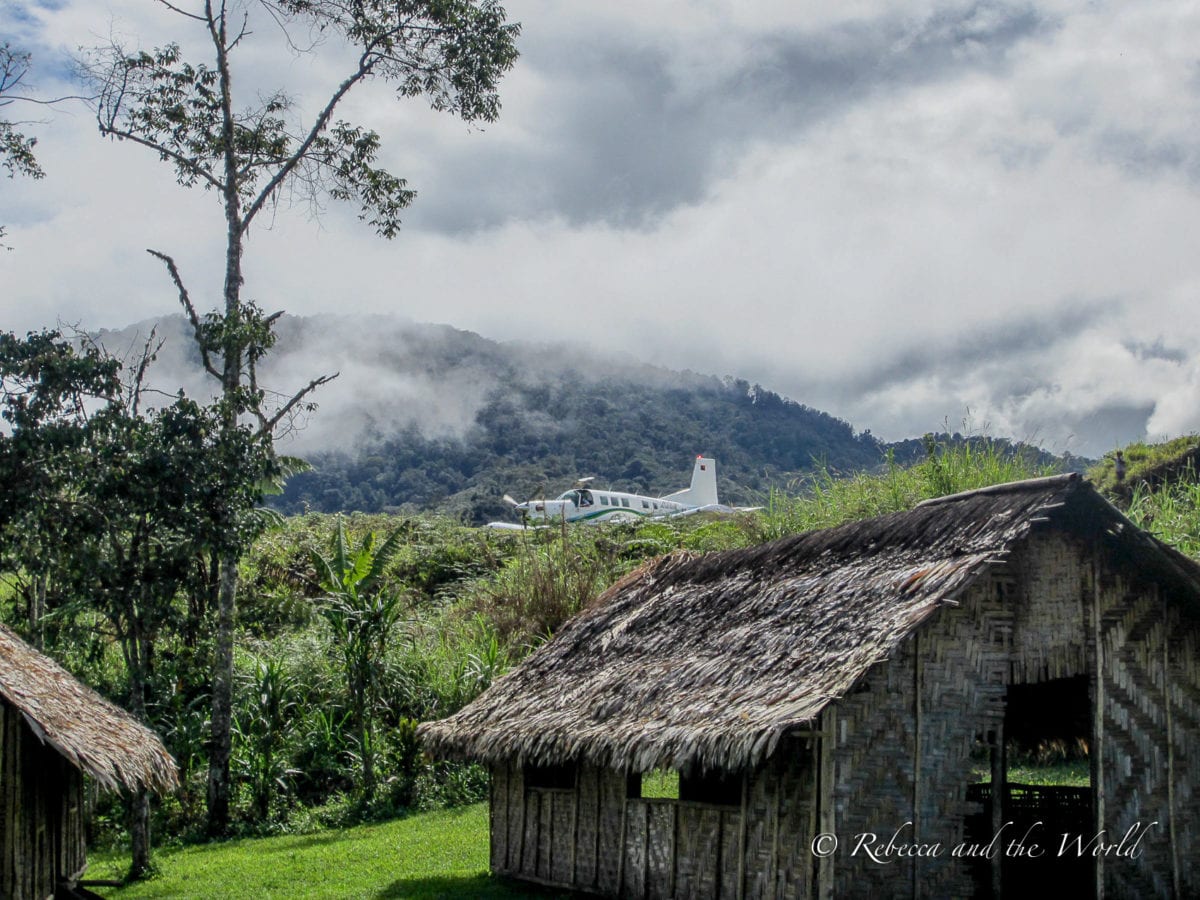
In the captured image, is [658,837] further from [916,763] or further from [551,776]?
[916,763]

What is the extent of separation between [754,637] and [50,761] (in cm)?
678

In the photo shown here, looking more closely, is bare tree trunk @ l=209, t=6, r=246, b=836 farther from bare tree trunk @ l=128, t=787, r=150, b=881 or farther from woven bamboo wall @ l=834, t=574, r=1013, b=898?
woven bamboo wall @ l=834, t=574, r=1013, b=898

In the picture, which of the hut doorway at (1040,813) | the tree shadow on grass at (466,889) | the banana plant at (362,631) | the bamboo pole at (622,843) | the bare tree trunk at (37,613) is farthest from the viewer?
the bare tree trunk at (37,613)

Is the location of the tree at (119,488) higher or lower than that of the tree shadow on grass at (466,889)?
higher

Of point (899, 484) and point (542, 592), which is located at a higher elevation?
point (899, 484)

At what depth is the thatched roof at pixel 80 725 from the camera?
10.1 m

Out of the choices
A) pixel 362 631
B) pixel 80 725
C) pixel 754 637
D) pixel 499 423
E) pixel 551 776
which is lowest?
pixel 551 776

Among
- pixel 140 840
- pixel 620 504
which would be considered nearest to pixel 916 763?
pixel 140 840

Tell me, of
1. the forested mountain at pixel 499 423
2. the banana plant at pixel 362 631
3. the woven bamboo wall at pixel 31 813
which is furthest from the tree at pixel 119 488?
the forested mountain at pixel 499 423

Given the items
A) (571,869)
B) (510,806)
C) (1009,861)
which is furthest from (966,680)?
(510,806)

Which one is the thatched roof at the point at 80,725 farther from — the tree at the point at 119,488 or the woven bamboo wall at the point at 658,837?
the woven bamboo wall at the point at 658,837

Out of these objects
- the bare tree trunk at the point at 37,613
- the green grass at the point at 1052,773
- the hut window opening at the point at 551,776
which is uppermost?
the bare tree trunk at the point at 37,613

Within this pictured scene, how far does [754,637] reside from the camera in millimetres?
10289

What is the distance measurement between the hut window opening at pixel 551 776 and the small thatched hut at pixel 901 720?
16 centimetres
